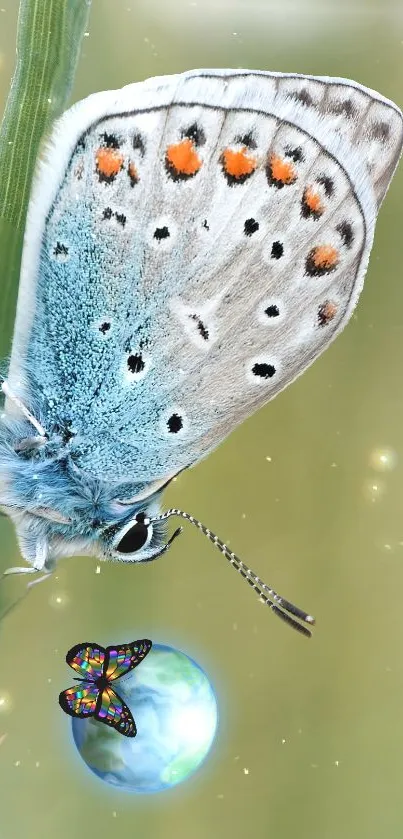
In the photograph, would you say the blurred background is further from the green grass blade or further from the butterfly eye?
the butterfly eye

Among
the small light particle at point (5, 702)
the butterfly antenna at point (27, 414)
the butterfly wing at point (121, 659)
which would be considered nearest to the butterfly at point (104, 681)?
the butterfly wing at point (121, 659)

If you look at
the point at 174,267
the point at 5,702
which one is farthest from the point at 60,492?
the point at 5,702

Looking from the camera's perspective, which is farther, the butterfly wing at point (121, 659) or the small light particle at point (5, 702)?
the small light particle at point (5, 702)

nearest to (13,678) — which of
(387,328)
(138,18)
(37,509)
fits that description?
(37,509)

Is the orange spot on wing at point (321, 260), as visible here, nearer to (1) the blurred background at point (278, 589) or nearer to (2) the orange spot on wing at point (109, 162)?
(2) the orange spot on wing at point (109, 162)

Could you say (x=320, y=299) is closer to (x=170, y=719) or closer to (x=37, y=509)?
(x=37, y=509)

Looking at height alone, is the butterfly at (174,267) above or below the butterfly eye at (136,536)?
above
